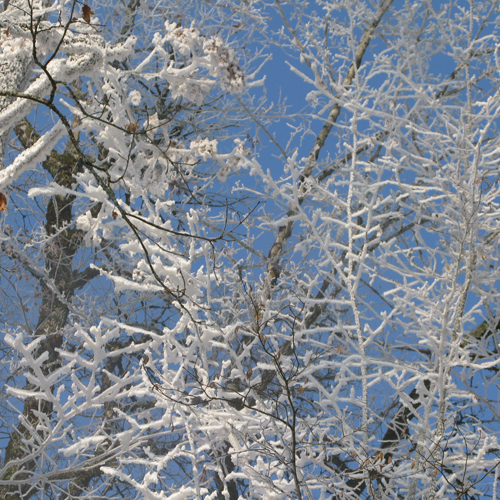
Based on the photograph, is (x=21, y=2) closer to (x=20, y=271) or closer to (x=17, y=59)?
(x=17, y=59)

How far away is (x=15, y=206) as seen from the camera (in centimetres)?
845

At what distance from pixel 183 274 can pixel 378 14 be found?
18.8 feet

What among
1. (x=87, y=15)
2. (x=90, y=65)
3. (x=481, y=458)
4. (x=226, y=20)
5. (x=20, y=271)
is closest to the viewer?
(x=87, y=15)

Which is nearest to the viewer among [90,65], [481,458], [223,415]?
[481,458]

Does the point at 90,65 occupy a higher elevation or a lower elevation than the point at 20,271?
higher

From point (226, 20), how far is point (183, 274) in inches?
230

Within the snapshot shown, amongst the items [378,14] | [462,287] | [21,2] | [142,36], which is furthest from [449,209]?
[142,36]

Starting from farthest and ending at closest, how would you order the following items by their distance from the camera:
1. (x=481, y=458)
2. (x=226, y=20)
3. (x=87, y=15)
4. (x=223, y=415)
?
1. (x=226, y=20)
2. (x=223, y=415)
3. (x=481, y=458)
4. (x=87, y=15)

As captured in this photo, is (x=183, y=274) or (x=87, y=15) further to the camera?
(x=183, y=274)

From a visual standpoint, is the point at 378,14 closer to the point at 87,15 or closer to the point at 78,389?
the point at 87,15

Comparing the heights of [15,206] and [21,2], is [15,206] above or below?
below

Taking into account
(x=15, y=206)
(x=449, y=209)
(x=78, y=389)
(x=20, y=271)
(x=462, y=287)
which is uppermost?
(x=15, y=206)

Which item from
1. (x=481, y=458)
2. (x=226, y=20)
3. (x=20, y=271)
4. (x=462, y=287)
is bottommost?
(x=481, y=458)

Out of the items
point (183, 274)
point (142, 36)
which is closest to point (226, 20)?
Result: point (142, 36)
